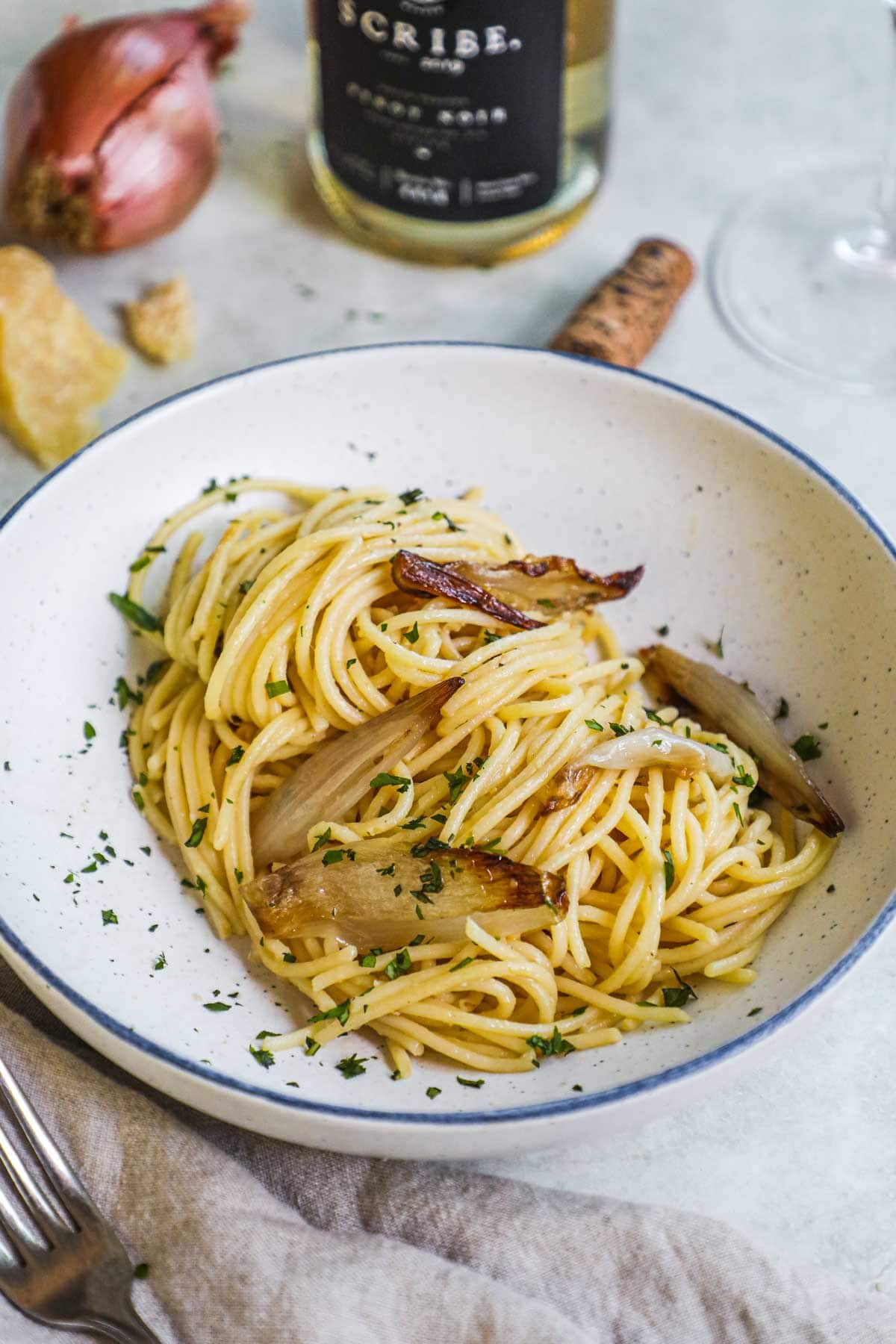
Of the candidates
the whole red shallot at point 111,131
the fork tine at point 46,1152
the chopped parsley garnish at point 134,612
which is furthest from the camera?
the whole red shallot at point 111,131

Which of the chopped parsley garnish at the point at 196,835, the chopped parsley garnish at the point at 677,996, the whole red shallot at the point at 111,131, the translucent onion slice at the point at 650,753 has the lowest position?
the chopped parsley garnish at the point at 677,996

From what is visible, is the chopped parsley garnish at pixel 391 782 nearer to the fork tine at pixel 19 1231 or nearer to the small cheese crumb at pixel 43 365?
the fork tine at pixel 19 1231

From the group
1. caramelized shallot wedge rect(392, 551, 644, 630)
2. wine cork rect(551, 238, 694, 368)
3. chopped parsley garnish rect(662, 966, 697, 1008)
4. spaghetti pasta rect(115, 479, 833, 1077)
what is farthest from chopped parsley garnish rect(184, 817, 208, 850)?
wine cork rect(551, 238, 694, 368)

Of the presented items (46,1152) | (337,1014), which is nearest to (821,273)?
(337,1014)

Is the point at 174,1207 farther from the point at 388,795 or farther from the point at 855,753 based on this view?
the point at 855,753

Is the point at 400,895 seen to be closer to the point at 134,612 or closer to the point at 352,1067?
the point at 352,1067

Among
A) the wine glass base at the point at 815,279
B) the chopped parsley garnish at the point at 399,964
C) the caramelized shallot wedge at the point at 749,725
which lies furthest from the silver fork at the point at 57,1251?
the wine glass base at the point at 815,279
